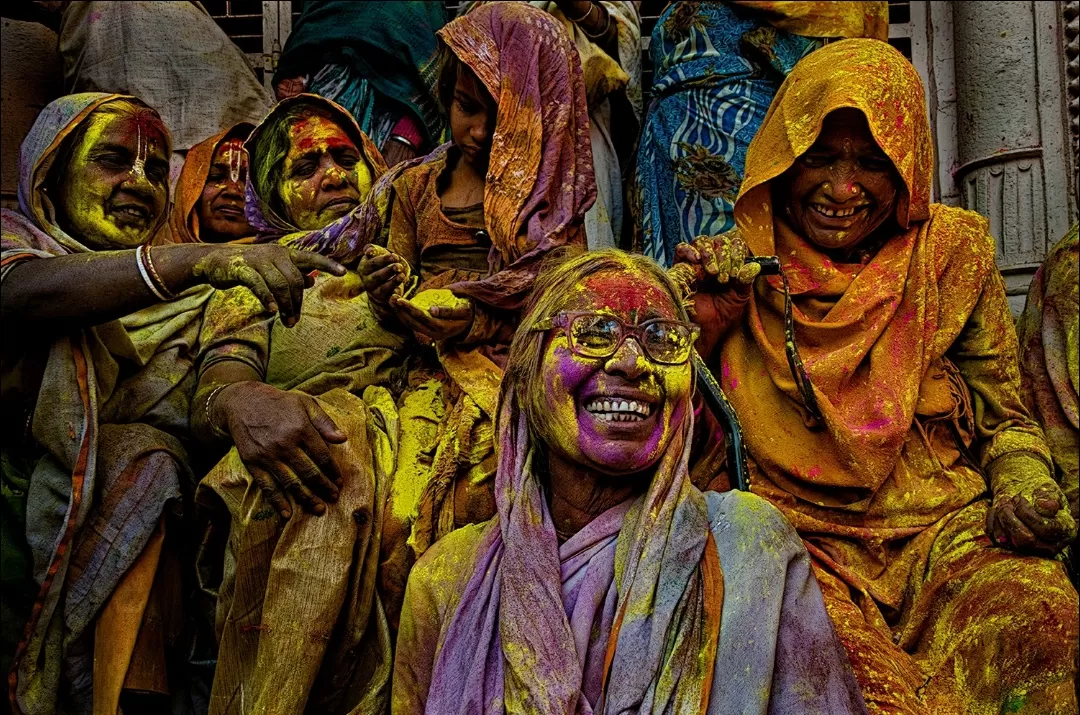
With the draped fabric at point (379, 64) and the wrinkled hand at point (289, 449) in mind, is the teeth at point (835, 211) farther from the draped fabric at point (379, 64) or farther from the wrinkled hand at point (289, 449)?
the draped fabric at point (379, 64)

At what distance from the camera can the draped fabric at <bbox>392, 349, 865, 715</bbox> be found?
14.5 feet

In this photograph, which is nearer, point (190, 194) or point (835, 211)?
point (835, 211)

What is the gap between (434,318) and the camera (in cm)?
573

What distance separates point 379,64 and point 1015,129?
2.39 m

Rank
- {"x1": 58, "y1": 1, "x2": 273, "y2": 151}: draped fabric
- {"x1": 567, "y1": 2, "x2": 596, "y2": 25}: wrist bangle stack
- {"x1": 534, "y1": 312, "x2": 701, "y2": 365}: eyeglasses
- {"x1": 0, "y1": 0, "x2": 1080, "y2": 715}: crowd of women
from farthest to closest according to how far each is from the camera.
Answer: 1. {"x1": 58, "y1": 1, "x2": 273, "y2": 151}: draped fabric
2. {"x1": 567, "y1": 2, "x2": 596, "y2": 25}: wrist bangle stack
3. {"x1": 534, "y1": 312, "x2": 701, "y2": 365}: eyeglasses
4. {"x1": 0, "y1": 0, "x2": 1080, "y2": 715}: crowd of women

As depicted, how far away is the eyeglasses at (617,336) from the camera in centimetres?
474

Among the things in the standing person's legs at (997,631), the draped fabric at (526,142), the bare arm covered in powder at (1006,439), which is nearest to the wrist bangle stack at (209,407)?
the draped fabric at (526,142)

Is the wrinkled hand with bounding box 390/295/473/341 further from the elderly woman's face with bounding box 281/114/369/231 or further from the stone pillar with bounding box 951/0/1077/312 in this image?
the stone pillar with bounding box 951/0/1077/312

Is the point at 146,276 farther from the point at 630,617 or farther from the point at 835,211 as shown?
the point at 835,211

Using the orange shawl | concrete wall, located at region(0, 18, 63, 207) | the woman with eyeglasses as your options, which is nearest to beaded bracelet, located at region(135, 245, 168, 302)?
the woman with eyeglasses

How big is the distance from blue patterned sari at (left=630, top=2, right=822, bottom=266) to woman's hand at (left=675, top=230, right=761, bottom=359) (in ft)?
3.63

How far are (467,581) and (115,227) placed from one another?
2.13 metres

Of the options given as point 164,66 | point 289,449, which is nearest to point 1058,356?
point 289,449

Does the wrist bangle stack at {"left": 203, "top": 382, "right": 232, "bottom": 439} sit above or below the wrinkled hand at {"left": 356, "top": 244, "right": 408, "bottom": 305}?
below
